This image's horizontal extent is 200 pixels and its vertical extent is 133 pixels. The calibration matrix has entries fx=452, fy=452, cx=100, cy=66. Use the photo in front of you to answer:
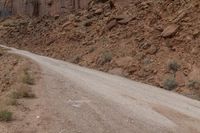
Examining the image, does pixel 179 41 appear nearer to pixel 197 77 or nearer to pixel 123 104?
pixel 197 77

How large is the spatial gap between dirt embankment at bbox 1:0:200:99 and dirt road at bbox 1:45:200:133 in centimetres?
423

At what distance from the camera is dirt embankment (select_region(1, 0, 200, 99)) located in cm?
2515

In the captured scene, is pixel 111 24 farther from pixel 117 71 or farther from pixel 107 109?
pixel 107 109

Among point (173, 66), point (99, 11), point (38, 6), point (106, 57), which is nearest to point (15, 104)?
point (173, 66)

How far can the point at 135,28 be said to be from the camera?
32.6 meters

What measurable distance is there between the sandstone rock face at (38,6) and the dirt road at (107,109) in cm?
2924

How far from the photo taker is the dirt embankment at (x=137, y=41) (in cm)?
2515

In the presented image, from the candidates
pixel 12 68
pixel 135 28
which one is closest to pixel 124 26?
pixel 135 28

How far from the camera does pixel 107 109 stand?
48.0ft

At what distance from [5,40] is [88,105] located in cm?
3972

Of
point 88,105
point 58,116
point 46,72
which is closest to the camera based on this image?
point 58,116

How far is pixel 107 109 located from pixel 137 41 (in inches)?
647

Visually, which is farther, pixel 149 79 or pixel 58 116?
pixel 149 79

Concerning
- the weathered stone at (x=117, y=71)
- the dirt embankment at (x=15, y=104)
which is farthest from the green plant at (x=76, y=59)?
the dirt embankment at (x=15, y=104)
